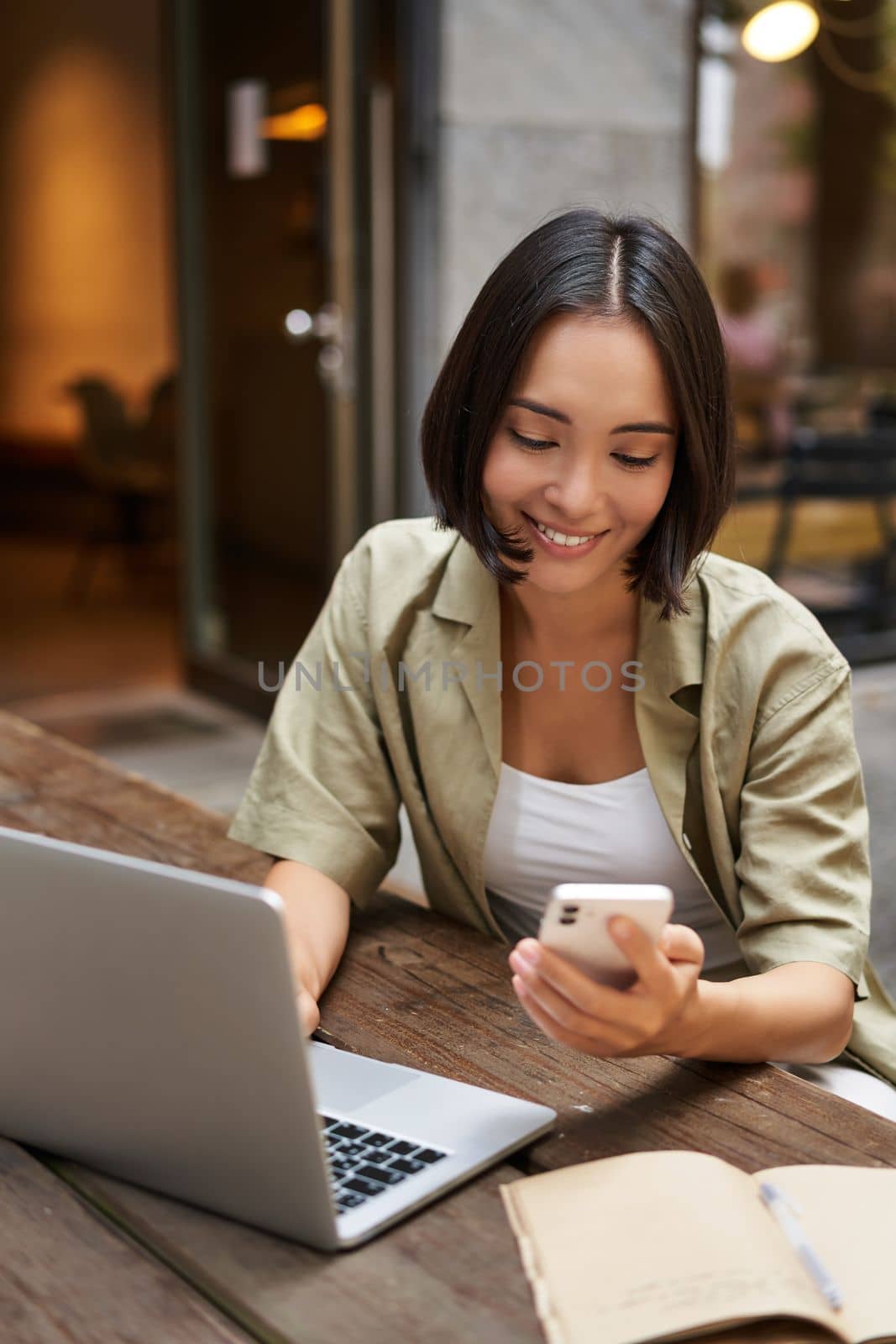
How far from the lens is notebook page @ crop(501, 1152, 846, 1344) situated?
72 centimetres

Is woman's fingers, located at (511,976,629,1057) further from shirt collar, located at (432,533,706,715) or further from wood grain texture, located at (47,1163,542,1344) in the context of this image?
shirt collar, located at (432,533,706,715)

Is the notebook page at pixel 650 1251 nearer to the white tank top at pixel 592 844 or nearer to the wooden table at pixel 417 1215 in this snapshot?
the wooden table at pixel 417 1215

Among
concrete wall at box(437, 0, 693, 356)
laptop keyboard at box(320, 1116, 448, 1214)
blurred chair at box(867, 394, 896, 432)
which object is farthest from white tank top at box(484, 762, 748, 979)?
blurred chair at box(867, 394, 896, 432)

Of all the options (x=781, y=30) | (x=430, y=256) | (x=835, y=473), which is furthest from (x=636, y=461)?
(x=835, y=473)

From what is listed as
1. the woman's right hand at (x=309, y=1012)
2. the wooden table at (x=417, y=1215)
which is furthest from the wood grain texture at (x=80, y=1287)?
the woman's right hand at (x=309, y=1012)

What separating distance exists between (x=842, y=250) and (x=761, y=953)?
121 inches

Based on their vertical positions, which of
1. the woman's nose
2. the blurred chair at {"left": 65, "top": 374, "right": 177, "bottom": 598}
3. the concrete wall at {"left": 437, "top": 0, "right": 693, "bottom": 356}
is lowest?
the blurred chair at {"left": 65, "top": 374, "right": 177, "bottom": 598}

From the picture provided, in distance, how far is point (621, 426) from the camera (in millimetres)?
1132

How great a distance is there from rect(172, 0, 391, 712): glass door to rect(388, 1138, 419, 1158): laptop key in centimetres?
304

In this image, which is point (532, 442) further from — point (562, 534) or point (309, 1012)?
point (309, 1012)

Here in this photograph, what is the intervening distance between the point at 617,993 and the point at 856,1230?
0.19 meters

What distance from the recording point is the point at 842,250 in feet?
12.6

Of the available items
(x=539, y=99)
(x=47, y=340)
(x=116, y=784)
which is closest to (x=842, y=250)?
(x=539, y=99)

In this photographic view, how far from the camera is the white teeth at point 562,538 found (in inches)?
47.3
